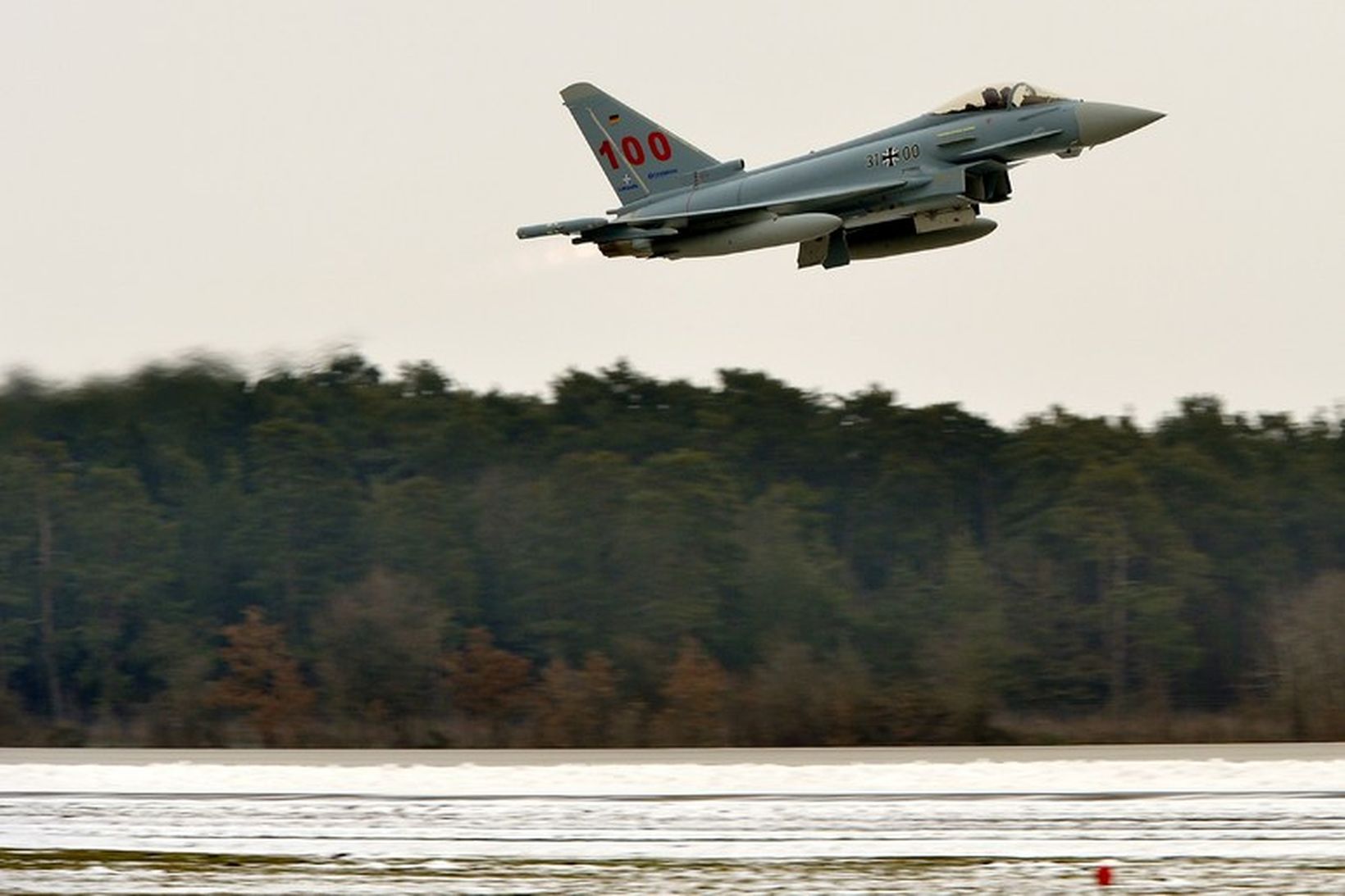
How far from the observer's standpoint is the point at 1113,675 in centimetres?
4506

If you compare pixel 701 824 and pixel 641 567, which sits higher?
pixel 641 567

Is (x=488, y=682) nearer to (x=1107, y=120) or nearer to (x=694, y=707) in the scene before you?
(x=694, y=707)

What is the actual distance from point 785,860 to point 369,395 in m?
33.0

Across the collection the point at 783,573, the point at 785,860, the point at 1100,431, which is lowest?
the point at 785,860

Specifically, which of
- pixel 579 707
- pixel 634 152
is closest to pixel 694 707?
pixel 579 707

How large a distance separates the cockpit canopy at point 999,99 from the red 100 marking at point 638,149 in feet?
13.7

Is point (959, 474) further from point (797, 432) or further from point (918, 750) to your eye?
point (918, 750)

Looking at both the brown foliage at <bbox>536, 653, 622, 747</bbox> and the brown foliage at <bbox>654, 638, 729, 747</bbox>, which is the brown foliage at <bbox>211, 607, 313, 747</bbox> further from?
the brown foliage at <bbox>654, 638, 729, 747</bbox>

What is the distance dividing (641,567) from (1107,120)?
2323cm

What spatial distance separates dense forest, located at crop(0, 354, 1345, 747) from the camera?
44.4m

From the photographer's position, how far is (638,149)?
30641 millimetres

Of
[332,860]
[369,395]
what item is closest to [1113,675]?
[369,395]

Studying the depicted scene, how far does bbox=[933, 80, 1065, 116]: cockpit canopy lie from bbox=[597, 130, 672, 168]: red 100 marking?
4186 mm

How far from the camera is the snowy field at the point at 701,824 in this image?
20.0 m
